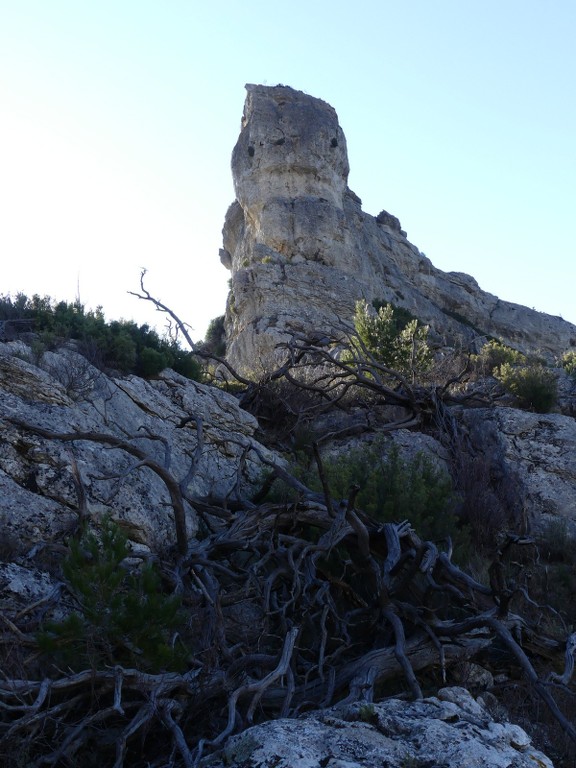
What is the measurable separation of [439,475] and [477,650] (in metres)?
3.46

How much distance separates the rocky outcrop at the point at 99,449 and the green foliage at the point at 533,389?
5.38 m

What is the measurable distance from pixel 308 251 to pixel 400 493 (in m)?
24.0

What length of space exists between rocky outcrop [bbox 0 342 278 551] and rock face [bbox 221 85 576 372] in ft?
49.0

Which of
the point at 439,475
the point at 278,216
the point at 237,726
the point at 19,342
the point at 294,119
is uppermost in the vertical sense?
the point at 294,119

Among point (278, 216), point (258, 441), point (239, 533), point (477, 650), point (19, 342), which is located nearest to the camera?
point (477, 650)

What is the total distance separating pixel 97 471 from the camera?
7906 mm

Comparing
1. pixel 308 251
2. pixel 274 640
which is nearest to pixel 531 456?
pixel 274 640

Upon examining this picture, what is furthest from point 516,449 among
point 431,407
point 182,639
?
point 182,639

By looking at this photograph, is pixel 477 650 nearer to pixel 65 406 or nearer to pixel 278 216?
pixel 65 406

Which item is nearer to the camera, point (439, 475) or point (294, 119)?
point (439, 475)

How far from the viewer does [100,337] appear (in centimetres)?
1123

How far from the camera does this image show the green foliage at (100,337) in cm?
1078

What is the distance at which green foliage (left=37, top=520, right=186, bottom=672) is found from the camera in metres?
4.98

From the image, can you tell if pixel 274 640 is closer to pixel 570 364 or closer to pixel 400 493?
pixel 400 493
